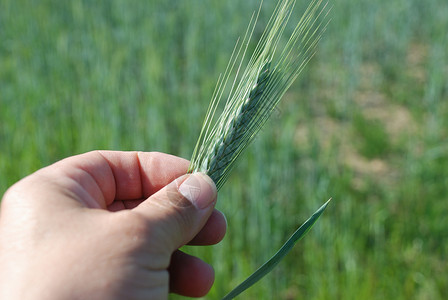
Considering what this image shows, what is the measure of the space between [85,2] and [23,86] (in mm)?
2066

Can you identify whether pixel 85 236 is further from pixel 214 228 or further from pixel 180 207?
pixel 214 228

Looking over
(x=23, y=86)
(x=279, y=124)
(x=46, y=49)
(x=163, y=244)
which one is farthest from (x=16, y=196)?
(x=46, y=49)

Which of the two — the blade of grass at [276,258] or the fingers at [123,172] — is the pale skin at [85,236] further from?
the blade of grass at [276,258]

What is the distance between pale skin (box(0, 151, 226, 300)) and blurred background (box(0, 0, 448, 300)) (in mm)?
413

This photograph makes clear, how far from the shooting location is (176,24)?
488 centimetres

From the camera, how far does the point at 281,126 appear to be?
304 centimetres

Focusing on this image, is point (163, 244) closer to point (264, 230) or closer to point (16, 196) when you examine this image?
point (16, 196)

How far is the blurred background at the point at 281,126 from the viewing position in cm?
228

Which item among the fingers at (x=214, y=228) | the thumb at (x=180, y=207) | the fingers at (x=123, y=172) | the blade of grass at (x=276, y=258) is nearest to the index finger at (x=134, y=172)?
the fingers at (x=123, y=172)

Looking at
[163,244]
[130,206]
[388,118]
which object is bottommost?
[388,118]

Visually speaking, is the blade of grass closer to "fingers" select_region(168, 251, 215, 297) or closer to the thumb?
the thumb

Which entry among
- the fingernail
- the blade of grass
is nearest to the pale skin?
the fingernail

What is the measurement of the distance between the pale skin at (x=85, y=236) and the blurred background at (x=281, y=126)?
0.41 m

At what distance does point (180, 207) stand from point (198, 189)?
5cm
